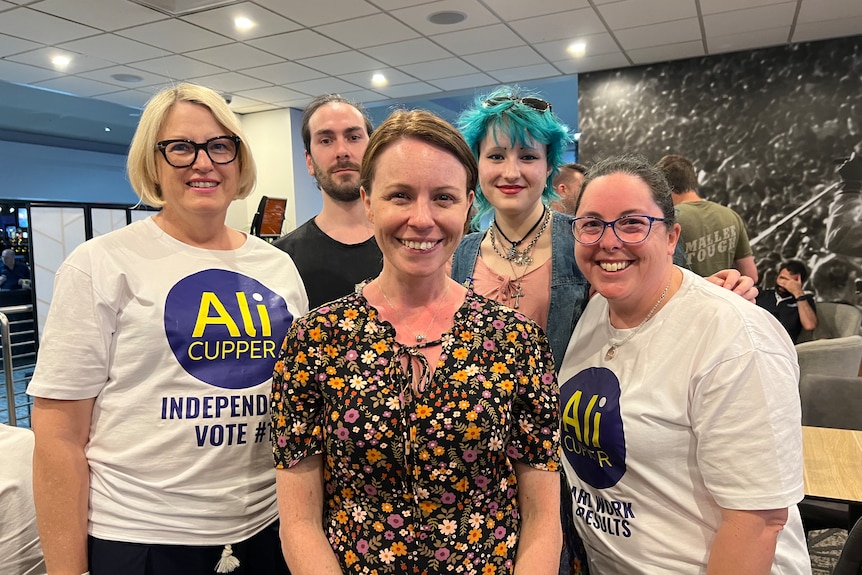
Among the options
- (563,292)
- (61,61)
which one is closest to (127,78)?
(61,61)

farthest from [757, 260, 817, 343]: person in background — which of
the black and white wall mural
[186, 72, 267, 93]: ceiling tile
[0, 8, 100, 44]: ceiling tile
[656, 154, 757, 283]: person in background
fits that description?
[0, 8, 100, 44]: ceiling tile

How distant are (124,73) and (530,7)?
4.38 metres

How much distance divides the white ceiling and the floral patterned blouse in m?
4.09

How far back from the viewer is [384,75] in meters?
6.73

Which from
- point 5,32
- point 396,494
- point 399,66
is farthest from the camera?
point 399,66

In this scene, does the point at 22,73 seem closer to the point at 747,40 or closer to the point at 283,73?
the point at 283,73

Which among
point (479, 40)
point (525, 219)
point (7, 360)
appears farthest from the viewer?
point (479, 40)

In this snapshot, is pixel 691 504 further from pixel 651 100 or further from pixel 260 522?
pixel 651 100

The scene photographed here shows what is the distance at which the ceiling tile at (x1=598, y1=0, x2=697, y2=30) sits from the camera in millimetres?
4723

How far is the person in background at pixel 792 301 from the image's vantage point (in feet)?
17.0

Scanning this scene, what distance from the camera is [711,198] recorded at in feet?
21.3

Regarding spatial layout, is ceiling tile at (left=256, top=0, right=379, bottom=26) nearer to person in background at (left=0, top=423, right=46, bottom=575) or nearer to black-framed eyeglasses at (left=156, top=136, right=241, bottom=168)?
black-framed eyeglasses at (left=156, top=136, right=241, bottom=168)

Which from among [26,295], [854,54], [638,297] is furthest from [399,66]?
[26,295]

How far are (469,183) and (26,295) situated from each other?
1036cm
